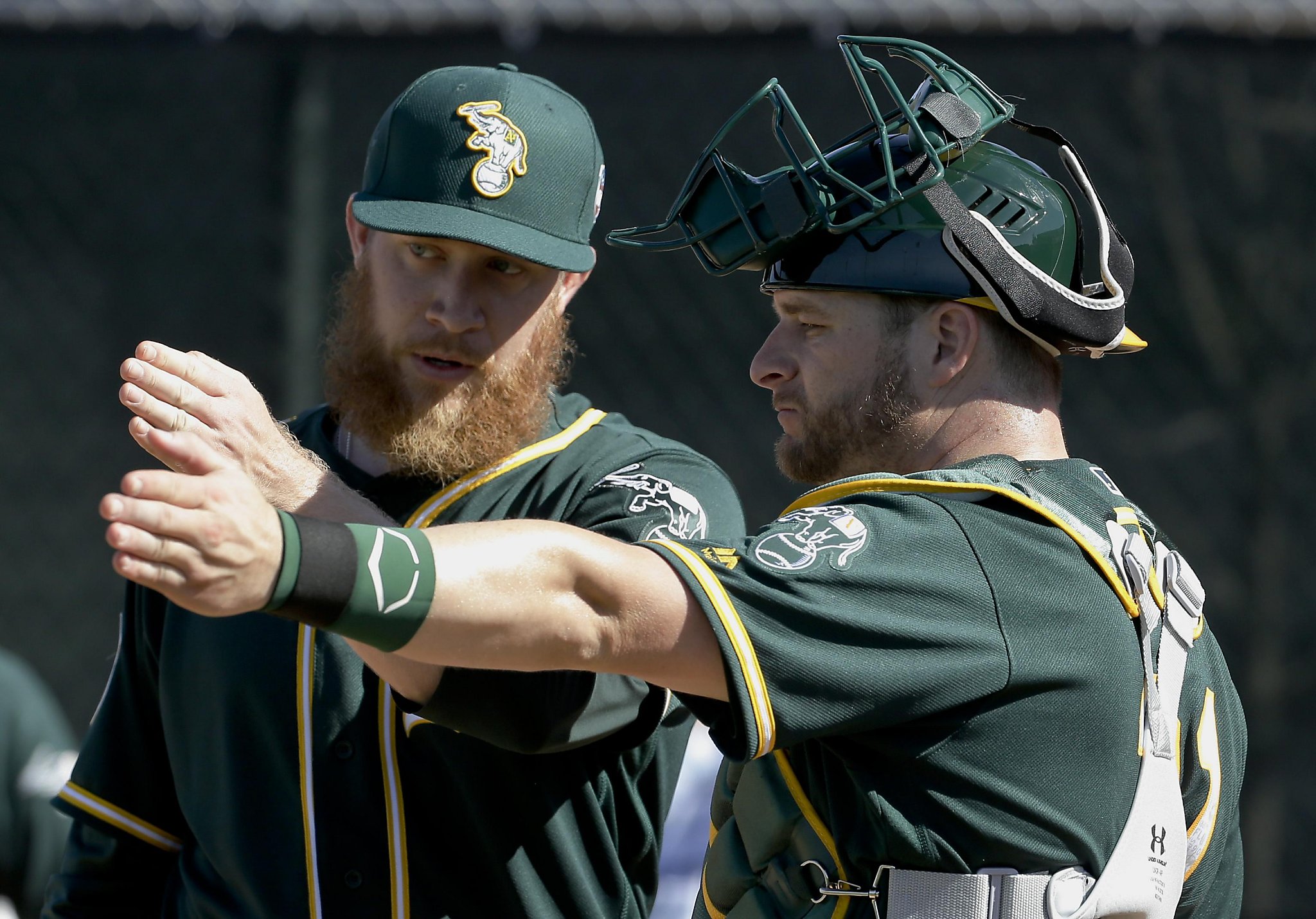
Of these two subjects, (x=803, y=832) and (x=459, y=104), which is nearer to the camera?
(x=803, y=832)

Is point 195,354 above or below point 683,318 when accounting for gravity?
above

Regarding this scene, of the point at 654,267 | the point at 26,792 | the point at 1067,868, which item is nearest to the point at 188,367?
the point at 1067,868

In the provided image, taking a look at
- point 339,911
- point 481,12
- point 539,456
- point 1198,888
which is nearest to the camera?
point 1198,888

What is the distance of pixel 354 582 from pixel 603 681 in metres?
0.50

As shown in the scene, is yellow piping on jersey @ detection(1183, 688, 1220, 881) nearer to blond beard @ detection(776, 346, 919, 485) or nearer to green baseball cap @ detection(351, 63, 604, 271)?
blond beard @ detection(776, 346, 919, 485)

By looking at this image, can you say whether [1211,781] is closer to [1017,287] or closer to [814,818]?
[814,818]

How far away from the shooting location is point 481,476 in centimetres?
223

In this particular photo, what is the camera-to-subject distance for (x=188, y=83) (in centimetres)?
423

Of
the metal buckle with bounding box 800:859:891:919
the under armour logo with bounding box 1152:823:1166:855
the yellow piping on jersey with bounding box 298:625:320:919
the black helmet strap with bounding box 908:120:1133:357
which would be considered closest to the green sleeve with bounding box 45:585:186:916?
the yellow piping on jersey with bounding box 298:625:320:919

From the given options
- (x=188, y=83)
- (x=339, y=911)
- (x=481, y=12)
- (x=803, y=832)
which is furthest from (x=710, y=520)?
(x=188, y=83)

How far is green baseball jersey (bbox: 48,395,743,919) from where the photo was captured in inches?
81.3

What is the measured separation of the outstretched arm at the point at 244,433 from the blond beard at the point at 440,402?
Result: 1.29 feet

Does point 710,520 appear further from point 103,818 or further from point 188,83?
point 188,83

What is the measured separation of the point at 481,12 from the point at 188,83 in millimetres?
874
